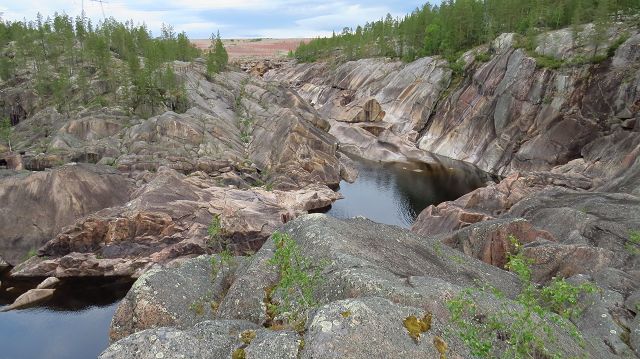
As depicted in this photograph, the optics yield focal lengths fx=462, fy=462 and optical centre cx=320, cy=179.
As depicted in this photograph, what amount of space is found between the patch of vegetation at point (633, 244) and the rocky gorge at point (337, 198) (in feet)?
0.51

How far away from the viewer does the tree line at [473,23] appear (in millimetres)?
75188

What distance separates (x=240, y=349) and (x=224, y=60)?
10861 centimetres

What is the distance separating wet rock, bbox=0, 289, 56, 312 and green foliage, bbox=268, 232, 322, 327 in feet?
89.7

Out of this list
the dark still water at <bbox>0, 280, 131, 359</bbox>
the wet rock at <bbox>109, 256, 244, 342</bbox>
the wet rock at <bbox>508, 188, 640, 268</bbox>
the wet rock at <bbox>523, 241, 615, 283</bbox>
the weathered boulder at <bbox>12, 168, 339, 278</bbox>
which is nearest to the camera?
the wet rock at <bbox>109, 256, 244, 342</bbox>

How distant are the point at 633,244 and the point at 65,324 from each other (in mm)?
34095

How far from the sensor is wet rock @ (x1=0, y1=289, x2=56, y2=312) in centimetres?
3195

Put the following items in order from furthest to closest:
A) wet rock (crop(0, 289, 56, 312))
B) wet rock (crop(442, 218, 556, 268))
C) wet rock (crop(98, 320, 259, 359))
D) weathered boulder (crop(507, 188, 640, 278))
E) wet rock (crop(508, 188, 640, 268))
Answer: wet rock (crop(0, 289, 56, 312)), wet rock (crop(442, 218, 556, 268)), wet rock (crop(508, 188, 640, 268)), weathered boulder (crop(507, 188, 640, 278)), wet rock (crop(98, 320, 259, 359))

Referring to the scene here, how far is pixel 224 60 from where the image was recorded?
111 meters

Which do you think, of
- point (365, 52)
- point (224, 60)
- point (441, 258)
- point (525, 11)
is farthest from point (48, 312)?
point (365, 52)

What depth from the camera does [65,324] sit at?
30.1m

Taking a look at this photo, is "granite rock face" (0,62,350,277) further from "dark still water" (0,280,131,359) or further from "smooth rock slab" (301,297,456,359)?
"smooth rock slab" (301,297,456,359)

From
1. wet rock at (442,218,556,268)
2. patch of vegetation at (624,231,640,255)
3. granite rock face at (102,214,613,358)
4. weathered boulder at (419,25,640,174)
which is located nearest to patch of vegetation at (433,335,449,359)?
granite rock face at (102,214,613,358)

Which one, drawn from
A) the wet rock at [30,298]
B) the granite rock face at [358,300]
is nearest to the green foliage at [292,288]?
the granite rock face at [358,300]

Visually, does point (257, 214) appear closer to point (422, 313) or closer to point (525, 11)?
point (422, 313)
